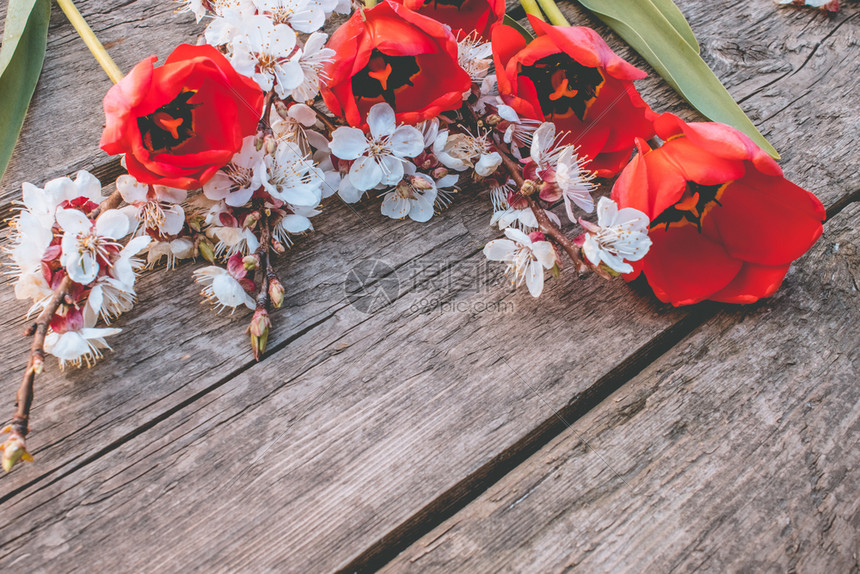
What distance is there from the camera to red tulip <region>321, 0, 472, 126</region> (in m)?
0.64

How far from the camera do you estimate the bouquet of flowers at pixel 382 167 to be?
622 mm

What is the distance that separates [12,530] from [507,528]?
1.75 feet

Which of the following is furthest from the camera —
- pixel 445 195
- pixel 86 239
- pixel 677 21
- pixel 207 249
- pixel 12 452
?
pixel 677 21

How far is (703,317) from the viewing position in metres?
0.77

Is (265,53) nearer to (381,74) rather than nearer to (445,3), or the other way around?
(381,74)

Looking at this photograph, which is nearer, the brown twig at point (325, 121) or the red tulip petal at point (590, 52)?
the red tulip petal at point (590, 52)

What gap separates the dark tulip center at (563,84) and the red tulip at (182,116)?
1.19 ft

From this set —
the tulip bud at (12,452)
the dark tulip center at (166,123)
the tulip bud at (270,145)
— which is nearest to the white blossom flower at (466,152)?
the tulip bud at (270,145)

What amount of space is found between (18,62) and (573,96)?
0.85 metres

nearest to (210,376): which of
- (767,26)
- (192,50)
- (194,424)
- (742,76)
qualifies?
(194,424)

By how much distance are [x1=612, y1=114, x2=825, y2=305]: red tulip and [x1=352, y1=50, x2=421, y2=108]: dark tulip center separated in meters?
0.30

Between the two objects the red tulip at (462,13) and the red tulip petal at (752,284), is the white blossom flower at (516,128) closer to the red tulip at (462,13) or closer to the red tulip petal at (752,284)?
the red tulip at (462,13)

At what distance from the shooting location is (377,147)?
2.37 ft

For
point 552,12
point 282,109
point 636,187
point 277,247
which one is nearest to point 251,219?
point 277,247
